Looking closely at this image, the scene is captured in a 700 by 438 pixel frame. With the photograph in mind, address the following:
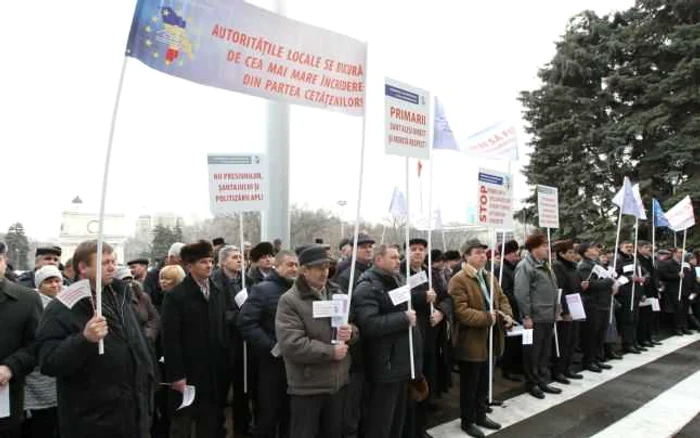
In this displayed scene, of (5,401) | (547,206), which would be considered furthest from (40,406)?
(547,206)

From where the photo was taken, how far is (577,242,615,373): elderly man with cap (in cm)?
855

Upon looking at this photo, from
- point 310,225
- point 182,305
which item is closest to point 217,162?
point 182,305

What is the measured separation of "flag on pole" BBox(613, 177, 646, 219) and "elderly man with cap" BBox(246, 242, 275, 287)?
7599mm

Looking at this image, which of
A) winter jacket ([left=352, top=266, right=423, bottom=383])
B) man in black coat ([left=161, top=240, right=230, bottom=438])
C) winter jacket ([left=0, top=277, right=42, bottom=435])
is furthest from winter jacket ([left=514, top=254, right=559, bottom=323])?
winter jacket ([left=0, top=277, right=42, bottom=435])

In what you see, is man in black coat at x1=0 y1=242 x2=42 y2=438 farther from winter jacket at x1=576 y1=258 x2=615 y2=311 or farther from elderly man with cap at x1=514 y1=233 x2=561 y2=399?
winter jacket at x1=576 y1=258 x2=615 y2=311

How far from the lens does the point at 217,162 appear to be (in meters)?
5.71

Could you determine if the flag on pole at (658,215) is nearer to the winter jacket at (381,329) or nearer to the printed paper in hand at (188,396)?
the winter jacket at (381,329)

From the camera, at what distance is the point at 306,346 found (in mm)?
3707

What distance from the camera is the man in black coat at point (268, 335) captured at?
14.8 feet

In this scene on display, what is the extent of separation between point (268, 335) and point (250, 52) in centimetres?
229

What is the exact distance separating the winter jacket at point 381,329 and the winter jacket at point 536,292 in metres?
2.72

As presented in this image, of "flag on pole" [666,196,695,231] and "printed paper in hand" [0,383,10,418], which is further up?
"flag on pole" [666,196,695,231]

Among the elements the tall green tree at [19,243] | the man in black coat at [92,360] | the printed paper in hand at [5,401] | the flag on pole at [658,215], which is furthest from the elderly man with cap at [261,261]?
the tall green tree at [19,243]

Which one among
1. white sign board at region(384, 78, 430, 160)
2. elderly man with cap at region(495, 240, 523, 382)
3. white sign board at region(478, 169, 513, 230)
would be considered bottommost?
elderly man with cap at region(495, 240, 523, 382)
